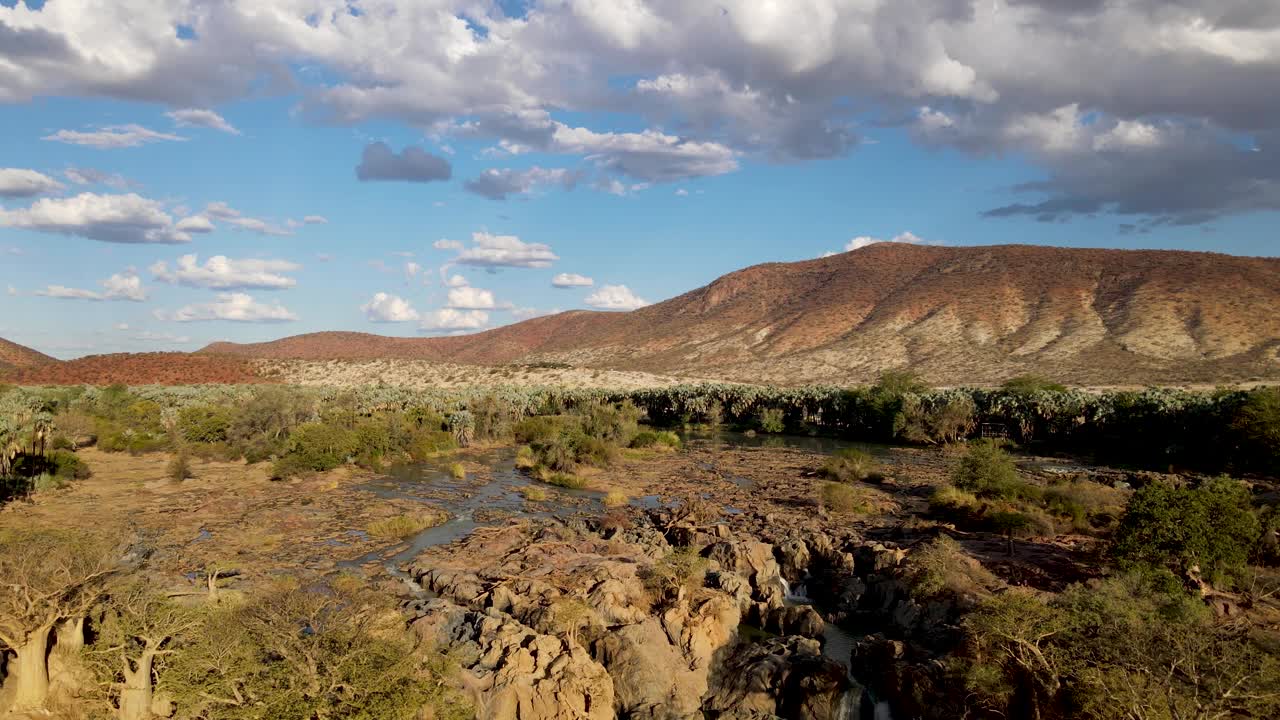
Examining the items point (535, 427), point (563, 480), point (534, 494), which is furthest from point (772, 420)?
point (534, 494)

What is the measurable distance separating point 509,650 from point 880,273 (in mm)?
162161

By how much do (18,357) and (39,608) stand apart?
422 feet

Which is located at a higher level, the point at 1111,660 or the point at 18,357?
the point at 18,357

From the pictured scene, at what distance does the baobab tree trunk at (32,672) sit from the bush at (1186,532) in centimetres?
2697

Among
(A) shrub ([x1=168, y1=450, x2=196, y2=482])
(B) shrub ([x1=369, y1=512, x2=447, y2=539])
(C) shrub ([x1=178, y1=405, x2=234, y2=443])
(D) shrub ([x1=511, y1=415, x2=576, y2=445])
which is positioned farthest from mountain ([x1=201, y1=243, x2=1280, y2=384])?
(B) shrub ([x1=369, y1=512, x2=447, y2=539])

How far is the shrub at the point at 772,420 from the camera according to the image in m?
75.1

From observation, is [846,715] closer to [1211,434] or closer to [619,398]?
[1211,434]

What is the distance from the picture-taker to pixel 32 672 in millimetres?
14430

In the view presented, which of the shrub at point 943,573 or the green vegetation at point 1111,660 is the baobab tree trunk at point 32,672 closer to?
the green vegetation at point 1111,660

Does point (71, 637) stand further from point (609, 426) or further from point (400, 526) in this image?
point (609, 426)

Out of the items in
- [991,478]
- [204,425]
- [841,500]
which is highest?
[204,425]

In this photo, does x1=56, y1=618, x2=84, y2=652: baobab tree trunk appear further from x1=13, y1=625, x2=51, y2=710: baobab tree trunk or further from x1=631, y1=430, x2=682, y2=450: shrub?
x1=631, y1=430, x2=682, y2=450: shrub

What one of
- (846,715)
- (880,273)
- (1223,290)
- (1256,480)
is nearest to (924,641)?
(846,715)

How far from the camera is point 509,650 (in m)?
17.4
